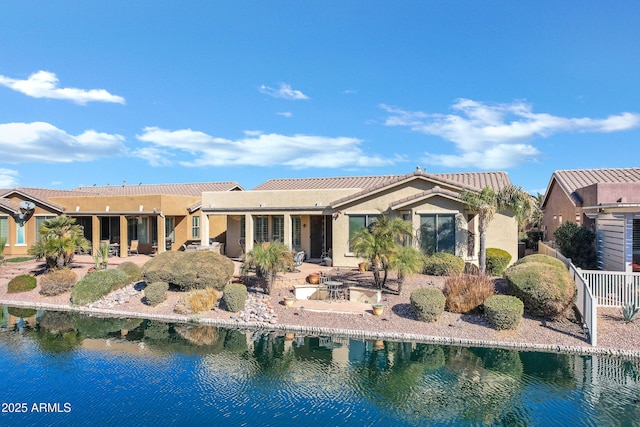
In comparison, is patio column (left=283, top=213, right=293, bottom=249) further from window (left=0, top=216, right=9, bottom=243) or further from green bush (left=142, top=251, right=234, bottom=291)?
window (left=0, top=216, right=9, bottom=243)

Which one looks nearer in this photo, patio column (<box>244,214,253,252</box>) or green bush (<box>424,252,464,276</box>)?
green bush (<box>424,252,464,276</box>)

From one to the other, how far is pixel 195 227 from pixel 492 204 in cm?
2072

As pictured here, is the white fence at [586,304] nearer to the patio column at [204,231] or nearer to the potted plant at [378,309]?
the potted plant at [378,309]

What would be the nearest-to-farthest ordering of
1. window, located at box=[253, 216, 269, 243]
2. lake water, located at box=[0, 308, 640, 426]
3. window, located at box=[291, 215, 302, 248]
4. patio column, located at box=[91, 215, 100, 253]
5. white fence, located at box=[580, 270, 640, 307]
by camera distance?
lake water, located at box=[0, 308, 640, 426], white fence, located at box=[580, 270, 640, 307], window, located at box=[291, 215, 302, 248], window, located at box=[253, 216, 269, 243], patio column, located at box=[91, 215, 100, 253]

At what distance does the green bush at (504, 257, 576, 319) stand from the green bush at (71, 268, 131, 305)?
58.4 feet

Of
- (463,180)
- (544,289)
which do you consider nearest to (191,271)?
(544,289)

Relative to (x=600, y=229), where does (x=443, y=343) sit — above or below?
below

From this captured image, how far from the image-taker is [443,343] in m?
14.9

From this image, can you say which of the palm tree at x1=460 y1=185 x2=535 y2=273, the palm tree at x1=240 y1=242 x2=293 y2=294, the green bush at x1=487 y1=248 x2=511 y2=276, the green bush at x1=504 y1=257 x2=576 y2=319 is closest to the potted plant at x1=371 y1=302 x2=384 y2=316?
the palm tree at x1=240 y1=242 x2=293 y2=294

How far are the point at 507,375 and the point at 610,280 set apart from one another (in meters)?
6.76

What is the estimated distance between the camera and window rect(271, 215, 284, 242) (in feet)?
90.8

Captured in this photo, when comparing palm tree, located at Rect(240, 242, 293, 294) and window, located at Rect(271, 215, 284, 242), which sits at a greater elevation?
window, located at Rect(271, 215, 284, 242)

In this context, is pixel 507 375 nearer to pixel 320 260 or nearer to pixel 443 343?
pixel 443 343

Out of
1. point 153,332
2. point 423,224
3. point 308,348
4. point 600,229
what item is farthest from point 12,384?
point 600,229
